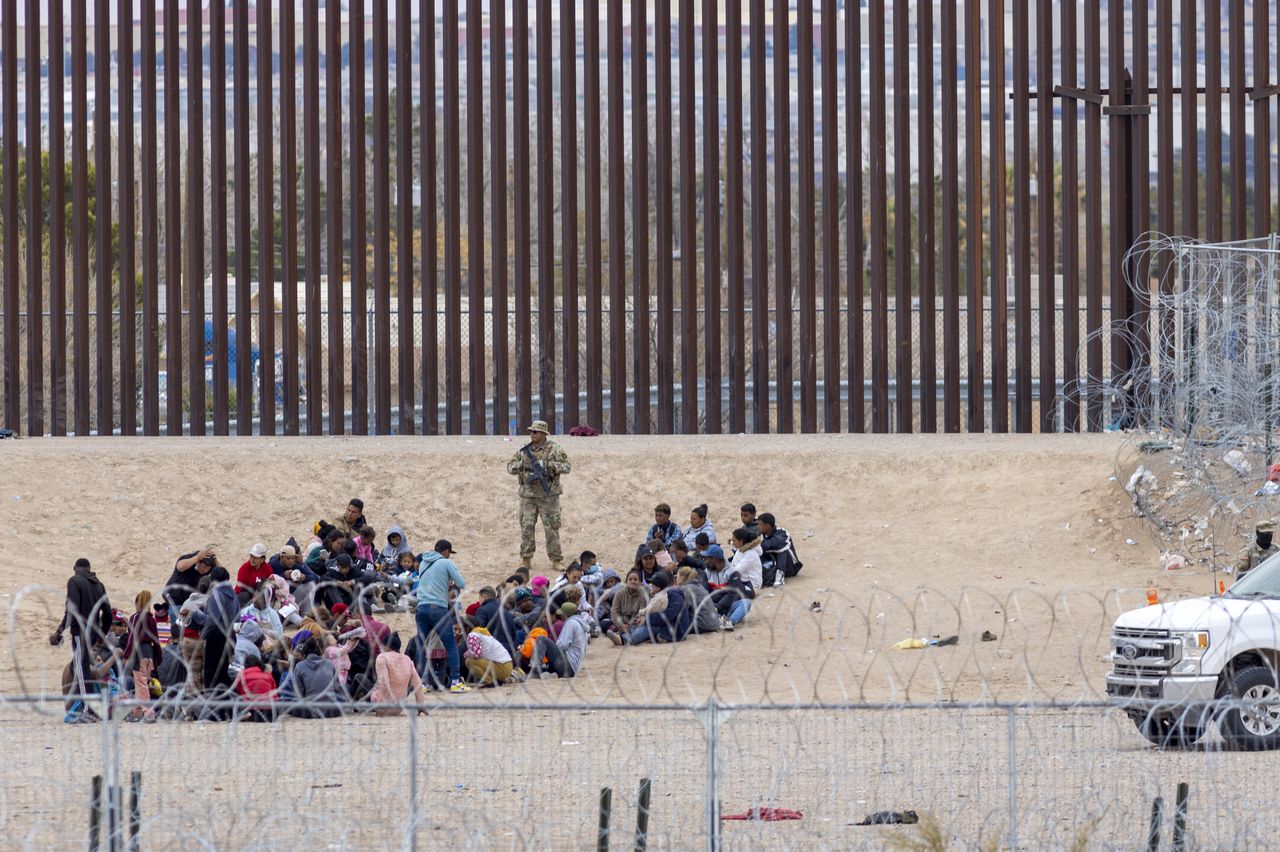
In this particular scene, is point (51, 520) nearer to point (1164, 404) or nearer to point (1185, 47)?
point (1164, 404)

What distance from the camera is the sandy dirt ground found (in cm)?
820

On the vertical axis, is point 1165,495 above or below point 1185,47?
below

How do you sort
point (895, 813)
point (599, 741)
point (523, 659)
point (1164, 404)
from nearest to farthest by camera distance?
point (895, 813) → point (599, 741) → point (523, 659) → point (1164, 404)

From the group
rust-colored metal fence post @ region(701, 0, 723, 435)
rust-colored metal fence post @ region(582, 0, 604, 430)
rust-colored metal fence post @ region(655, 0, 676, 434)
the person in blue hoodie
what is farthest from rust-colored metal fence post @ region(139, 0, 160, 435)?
the person in blue hoodie

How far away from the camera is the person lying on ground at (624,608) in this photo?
14977 millimetres

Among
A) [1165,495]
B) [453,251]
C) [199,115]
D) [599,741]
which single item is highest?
[199,115]

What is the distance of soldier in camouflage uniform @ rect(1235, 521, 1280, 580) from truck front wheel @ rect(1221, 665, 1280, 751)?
340 centimetres

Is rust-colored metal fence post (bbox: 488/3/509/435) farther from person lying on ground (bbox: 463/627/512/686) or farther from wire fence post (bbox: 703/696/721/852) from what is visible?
wire fence post (bbox: 703/696/721/852)

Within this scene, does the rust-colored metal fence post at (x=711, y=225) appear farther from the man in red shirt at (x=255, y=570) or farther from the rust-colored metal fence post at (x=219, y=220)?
the man in red shirt at (x=255, y=570)

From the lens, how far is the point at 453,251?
927 inches

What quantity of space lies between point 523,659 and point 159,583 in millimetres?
5919

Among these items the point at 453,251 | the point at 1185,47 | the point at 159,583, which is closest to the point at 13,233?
the point at 453,251

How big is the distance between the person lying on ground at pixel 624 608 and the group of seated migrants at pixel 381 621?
1 cm

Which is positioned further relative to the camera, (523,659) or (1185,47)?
(1185,47)
